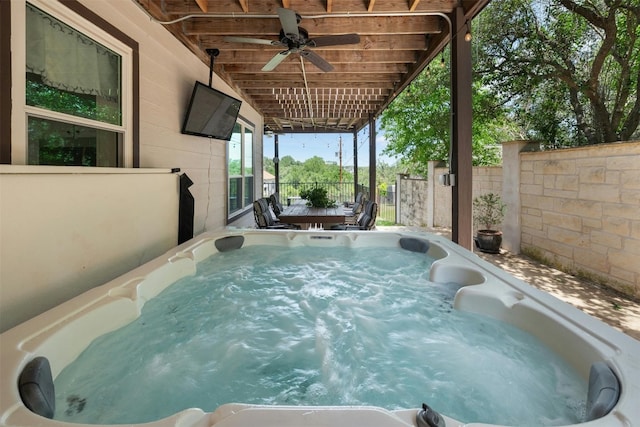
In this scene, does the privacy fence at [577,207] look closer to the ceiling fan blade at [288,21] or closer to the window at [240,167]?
the ceiling fan blade at [288,21]

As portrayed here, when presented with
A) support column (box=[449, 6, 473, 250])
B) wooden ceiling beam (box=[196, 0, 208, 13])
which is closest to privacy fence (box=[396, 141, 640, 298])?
support column (box=[449, 6, 473, 250])

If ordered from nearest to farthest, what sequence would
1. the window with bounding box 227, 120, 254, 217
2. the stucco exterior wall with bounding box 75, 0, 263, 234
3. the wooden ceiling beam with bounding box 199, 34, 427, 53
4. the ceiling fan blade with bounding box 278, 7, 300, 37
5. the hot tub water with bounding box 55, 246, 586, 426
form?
the hot tub water with bounding box 55, 246, 586, 426 < the ceiling fan blade with bounding box 278, 7, 300, 37 < the stucco exterior wall with bounding box 75, 0, 263, 234 < the wooden ceiling beam with bounding box 199, 34, 427, 53 < the window with bounding box 227, 120, 254, 217

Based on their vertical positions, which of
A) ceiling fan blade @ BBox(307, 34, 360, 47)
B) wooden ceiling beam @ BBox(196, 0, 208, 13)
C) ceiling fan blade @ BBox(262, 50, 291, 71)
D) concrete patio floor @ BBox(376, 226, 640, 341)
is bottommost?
concrete patio floor @ BBox(376, 226, 640, 341)

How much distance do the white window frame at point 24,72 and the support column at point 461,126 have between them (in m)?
2.86

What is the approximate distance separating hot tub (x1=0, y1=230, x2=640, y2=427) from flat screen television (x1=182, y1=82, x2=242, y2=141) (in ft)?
5.36

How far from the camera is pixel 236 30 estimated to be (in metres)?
3.36

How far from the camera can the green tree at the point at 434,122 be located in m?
7.23

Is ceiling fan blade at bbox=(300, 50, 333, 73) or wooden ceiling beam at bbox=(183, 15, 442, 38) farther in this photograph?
wooden ceiling beam at bbox=(183, 15, 442, 38)

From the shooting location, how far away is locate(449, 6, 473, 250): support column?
2.97 metres

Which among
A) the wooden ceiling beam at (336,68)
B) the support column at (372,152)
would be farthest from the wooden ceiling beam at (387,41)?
the support column at (372,152)

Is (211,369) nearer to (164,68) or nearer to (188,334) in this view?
(188,334)

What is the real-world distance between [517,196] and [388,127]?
6.17 meters

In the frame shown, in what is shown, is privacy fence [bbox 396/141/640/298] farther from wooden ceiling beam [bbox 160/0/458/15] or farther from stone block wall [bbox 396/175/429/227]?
wooden ceiling beam [bbox 160/0/458/15]

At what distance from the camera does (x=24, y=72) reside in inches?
62.3
